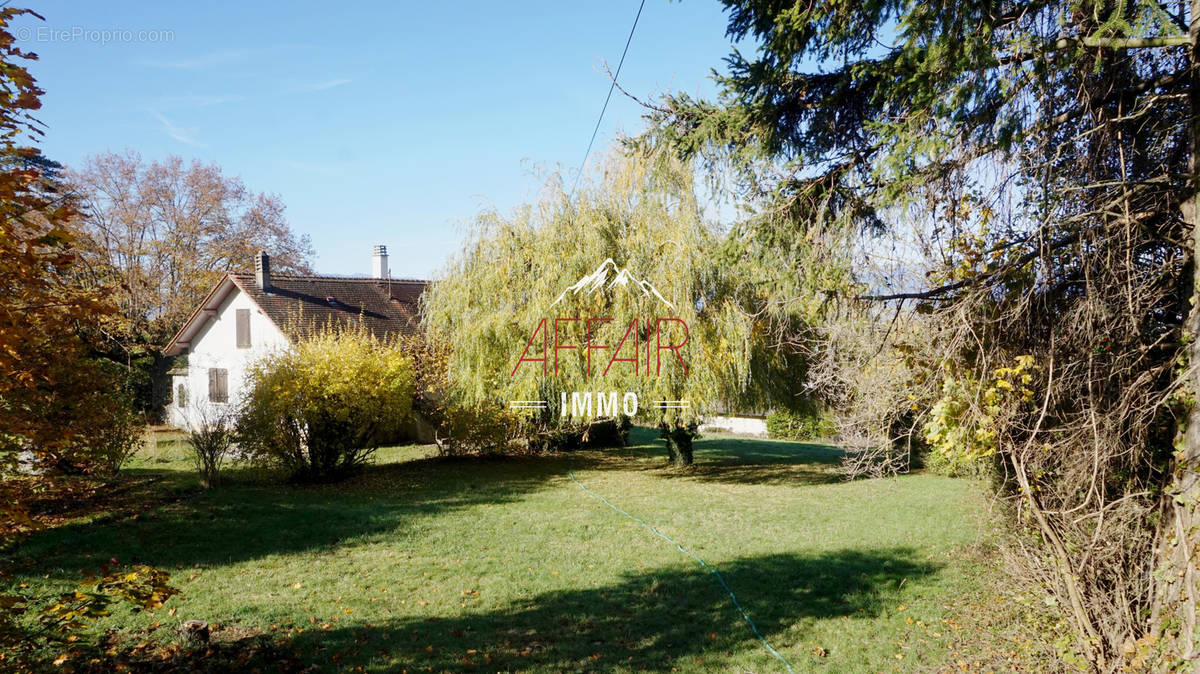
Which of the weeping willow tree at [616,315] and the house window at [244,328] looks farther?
the house window at [244,328]

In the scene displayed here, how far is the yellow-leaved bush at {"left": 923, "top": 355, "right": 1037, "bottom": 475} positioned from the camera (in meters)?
4.76

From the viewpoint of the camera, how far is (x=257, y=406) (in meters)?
13.1

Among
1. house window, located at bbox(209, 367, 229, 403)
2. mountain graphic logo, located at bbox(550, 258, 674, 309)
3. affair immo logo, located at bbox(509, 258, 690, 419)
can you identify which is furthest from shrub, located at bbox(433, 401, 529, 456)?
house window, located at bbox(209, 367, 229, 403)

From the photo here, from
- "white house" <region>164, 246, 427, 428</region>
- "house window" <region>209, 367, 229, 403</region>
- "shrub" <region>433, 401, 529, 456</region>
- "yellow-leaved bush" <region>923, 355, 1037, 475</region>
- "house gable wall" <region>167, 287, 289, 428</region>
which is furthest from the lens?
"house window" <region>209, 367, 229, 403</region>

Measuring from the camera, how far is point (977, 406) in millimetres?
4867

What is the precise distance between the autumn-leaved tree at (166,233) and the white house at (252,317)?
7.01 feet

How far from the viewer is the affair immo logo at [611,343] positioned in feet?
43.3

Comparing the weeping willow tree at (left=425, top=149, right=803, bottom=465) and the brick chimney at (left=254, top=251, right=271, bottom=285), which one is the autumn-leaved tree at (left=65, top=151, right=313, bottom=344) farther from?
the weeping willow tree at (left=425, top=149, right=803, bottom=465)

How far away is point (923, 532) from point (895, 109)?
22.1ft

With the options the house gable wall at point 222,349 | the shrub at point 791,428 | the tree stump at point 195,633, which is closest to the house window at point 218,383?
the house gable wall at point 222,349

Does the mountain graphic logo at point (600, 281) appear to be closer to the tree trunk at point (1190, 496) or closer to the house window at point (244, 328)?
the tree trunk at point (1190, 496)

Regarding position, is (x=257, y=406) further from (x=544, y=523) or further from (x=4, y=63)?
(x=4, y=63)

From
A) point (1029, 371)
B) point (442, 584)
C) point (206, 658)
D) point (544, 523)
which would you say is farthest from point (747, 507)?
point (206, 658)

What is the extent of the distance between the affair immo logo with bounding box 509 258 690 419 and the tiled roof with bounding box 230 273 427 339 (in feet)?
29.5
